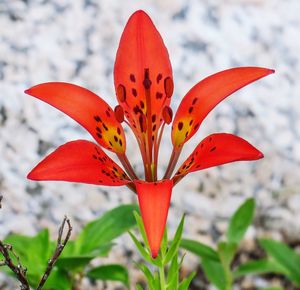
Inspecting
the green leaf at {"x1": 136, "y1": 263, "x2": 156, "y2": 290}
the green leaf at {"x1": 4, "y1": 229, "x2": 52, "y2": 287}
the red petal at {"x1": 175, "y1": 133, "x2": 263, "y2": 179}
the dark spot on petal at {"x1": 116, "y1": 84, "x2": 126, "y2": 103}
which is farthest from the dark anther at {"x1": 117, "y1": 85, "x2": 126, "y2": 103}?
the green leaf at {"x1": 4, "y1": 229, "x2": 52, "y2": 287}

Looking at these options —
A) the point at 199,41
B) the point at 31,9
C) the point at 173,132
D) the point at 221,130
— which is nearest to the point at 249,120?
the point at 221,130

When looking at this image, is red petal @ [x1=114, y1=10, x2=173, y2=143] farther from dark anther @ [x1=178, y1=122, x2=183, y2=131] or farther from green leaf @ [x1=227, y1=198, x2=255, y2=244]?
green leaf @ [x1=227, y1=198, x2=255, y2=244]

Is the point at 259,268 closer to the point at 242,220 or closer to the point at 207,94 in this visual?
the point at 242,220

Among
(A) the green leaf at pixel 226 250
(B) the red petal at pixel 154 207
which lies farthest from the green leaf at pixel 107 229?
(B) the red petal at pixel 154 207

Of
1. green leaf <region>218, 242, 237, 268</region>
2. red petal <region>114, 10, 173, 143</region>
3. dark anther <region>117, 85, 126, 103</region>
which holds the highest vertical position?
red petal <region>114, 10, 173, 143</region>

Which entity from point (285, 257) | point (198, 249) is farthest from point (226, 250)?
point (285, 257)

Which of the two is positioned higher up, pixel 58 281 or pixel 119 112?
pixel 119 112

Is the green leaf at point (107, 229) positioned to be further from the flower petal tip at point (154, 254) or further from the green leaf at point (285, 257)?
the flower petal tip at point (154, 254)

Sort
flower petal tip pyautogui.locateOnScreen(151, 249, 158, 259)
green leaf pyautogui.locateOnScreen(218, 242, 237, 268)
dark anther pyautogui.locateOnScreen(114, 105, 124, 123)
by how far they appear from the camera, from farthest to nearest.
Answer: green leaf pyautogui.locateOnScreen(218, 242, 237, 268)
dark anther pyautogui.locateOnScreen(114, 105, 124, 123)
flower petal tip pyautogui.locateOnScreen(151, 249, 158, 259)
